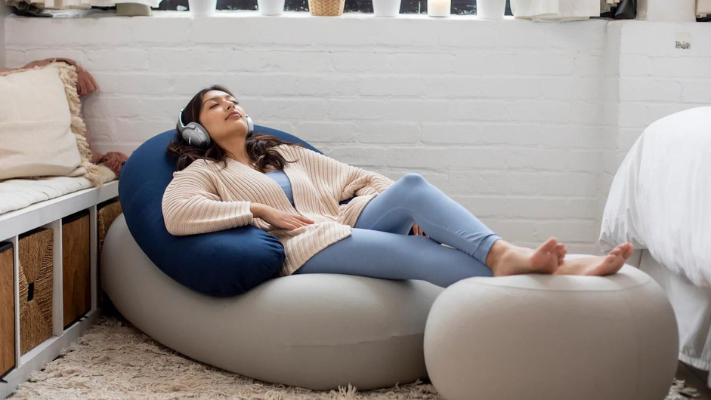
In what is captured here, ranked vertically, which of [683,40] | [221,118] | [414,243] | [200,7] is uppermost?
[200,7]

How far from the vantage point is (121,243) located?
111 inches

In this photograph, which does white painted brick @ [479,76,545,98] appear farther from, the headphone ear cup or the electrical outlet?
the headphone ear cup

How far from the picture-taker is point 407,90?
3.37 metres

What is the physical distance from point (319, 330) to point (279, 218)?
1.39ft

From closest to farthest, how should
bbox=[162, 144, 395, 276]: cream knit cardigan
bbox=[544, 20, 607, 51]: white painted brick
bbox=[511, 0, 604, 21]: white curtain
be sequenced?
bbox=[162, 144, 395, 276]: cream knit cardigan < bbox=[511, 0, 604, 21]: white curtain < bbox=[544, 20, 607, 51]: white painted brick

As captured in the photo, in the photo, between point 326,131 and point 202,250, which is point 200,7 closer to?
point 326,131

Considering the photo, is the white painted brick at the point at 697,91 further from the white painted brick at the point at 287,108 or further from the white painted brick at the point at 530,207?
the white painted brick at the point at 287,108

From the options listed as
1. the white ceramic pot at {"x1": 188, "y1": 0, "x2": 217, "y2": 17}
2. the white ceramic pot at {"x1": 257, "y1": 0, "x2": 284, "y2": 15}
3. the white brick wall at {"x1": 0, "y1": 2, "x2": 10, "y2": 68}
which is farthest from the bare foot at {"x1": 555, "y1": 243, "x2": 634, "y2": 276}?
the white brick wall at {"x1": 0, "y1": 2, "x2": 10, "y2": 68}

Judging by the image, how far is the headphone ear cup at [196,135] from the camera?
278 cm

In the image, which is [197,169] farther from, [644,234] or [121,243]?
[644,234]

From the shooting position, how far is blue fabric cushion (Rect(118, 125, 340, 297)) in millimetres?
2344

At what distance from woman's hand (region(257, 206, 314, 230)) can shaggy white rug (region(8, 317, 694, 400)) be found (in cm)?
49

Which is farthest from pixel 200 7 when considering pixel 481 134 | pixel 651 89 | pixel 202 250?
pixel 651 89

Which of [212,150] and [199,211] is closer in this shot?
[199,211]
